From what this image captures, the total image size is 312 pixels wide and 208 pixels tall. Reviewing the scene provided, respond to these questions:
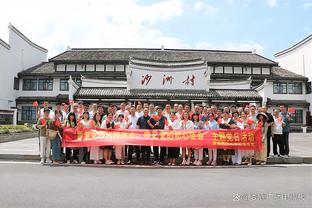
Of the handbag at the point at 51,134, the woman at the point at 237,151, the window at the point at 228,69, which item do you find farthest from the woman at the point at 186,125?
the window at the point at 228,69

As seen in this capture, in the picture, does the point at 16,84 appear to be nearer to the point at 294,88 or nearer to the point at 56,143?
the point at 56,143

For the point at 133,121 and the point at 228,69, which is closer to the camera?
the point at 133,121

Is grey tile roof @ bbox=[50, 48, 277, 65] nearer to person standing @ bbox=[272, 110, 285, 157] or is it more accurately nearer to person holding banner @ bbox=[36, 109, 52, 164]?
person holding banner @ bbox=[36, 109, 52, 164]

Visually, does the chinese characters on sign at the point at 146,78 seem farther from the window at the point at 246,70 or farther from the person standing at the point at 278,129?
the person standing at the point at 278,129

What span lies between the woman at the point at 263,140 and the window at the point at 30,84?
30912mm

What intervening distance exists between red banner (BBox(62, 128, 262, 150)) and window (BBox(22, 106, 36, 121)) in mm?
26309

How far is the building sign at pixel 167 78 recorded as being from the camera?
92.8 feet

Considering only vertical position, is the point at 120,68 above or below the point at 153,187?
above

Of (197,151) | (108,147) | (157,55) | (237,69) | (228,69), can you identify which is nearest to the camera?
(108,147)

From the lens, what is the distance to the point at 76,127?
9.85m

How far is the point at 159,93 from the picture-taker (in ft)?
90.6

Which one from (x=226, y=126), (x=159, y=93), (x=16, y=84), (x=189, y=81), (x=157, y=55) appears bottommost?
(x=226, y=126)

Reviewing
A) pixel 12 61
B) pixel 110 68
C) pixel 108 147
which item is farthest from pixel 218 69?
pixel 108 147

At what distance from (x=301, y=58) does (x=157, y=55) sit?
19.4 m
